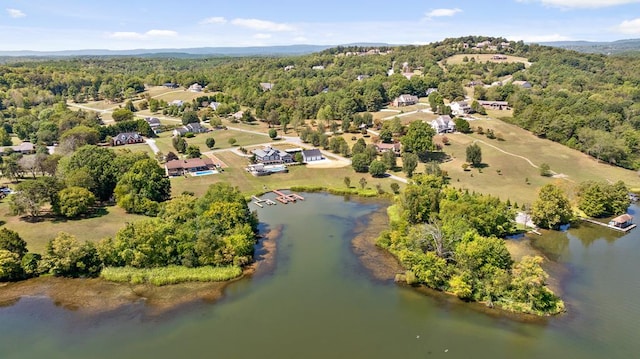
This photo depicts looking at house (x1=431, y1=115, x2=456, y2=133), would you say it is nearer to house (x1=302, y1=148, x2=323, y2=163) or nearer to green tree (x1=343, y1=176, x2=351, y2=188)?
house (x1=302, y1=148, x2=323, y2=163)

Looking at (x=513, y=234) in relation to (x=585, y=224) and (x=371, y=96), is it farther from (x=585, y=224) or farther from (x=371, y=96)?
(x=371, y=96)

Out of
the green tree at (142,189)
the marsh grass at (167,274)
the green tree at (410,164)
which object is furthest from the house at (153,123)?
the marsh grass at (167,274)

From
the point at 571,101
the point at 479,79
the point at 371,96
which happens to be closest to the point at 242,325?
the point at 371,96

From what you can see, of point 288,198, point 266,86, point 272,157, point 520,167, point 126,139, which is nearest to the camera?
point 288,198

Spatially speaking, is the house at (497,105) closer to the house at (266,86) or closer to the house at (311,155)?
the house at (311,155)

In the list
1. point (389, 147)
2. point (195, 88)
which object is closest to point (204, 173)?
point (389, 147)

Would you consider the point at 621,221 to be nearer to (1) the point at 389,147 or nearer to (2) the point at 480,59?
(1) the point at 389,147
